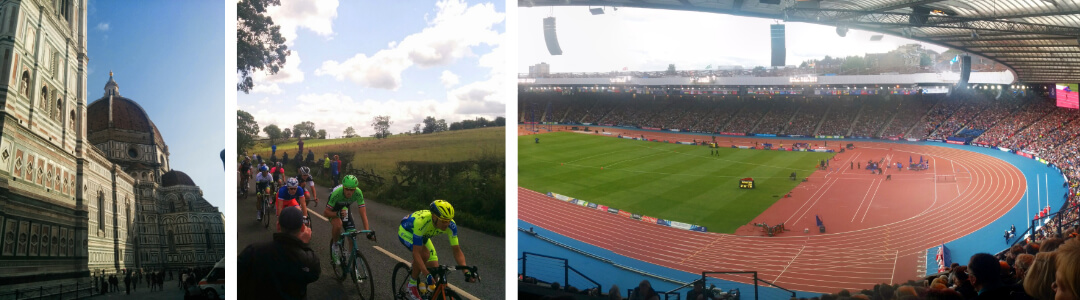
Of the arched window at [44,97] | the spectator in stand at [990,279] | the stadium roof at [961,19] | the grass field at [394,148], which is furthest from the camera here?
the stadium roof at [961,19]

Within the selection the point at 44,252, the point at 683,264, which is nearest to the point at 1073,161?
the point at 683,264

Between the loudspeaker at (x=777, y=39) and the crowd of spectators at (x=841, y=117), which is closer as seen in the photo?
the loudspeaker at (x=777, y=39)

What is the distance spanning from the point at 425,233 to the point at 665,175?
864 centimetres

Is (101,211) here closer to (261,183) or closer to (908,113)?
(261,183)

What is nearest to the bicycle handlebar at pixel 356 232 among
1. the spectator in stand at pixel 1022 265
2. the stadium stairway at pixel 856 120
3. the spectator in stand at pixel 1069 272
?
the spectator in stand at pixel 1069 272

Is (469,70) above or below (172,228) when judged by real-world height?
above

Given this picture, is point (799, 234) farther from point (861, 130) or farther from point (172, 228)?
point (172, 228)

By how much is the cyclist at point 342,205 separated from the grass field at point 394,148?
168mm

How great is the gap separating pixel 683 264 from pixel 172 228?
5.37 m

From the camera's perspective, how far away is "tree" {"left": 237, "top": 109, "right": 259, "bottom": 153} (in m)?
3.36

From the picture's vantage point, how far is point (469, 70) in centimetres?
342

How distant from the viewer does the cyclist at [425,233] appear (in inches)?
113

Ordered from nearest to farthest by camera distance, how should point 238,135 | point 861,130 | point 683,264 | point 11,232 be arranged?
point 11,232, point 238,135, point 683,264, point 861,130

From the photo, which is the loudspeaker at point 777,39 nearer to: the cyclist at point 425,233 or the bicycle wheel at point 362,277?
the cyclist at point 425,233
